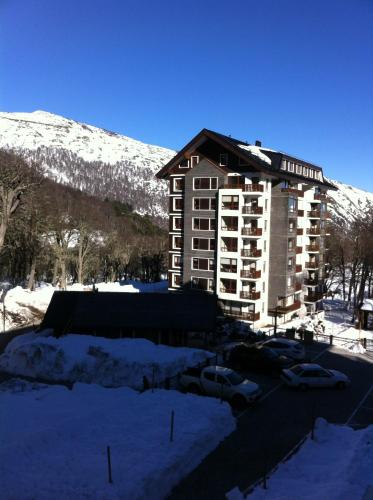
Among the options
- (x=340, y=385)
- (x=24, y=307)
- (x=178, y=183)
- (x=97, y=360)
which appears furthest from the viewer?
(x=178, y=183)

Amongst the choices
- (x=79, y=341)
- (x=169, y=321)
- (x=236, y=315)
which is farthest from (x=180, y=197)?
(x=79, y=341)

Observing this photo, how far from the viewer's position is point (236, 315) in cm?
4288

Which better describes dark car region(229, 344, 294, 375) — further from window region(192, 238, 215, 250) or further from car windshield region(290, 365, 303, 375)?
window region(192, 238, 215, 250)

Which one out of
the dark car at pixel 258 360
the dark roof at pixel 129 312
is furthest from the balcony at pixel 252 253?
the dark car at pixel 258 360

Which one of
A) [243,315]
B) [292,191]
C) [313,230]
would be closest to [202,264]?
[243,315]

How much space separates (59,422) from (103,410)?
189 cm

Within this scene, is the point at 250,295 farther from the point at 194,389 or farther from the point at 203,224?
the point at 194,389

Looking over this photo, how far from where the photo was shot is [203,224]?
44500 millimetres

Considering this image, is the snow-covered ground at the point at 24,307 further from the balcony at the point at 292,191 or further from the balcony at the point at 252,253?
the balcony at the point at 292,191

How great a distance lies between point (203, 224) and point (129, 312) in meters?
17.5

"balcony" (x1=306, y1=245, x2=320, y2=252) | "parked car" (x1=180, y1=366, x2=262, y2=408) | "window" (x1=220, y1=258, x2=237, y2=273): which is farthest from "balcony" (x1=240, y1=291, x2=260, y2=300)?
"parked car" (x1=180, y1=366, x2=262, y2=408)

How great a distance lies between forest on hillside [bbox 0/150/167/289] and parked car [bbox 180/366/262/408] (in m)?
20.4

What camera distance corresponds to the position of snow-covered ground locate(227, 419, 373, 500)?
10.9 meters

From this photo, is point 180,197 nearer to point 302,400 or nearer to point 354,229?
point 302,400
